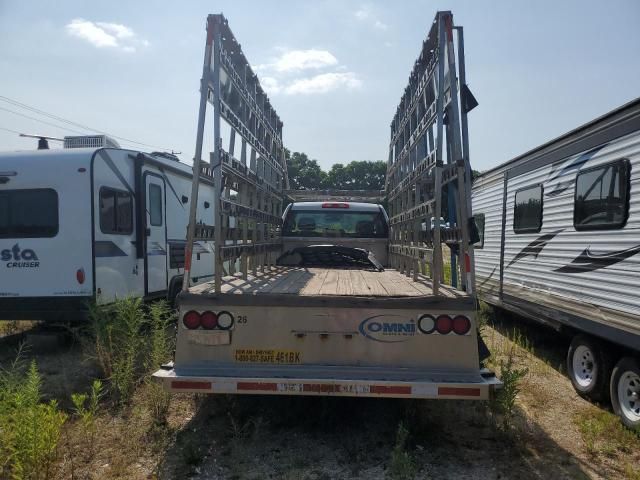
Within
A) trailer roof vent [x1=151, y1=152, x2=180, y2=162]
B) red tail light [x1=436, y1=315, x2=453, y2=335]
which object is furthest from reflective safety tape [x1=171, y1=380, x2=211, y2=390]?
trailer roof vent [x1=151, y1=152, x2=180, y2=162]

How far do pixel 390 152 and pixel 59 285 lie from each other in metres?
5.33

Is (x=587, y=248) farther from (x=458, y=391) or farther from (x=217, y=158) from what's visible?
(x=217, y=158)

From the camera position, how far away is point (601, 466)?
3.74 meters

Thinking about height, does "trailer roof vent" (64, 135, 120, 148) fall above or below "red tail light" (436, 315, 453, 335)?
above

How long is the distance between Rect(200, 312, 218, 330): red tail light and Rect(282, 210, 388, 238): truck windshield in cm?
Answer: 402

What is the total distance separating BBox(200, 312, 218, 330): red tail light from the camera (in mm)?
3830

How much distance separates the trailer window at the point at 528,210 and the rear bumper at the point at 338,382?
3.50 m

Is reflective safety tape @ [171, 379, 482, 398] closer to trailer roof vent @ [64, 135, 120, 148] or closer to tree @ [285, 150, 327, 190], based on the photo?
trailer roof vent @ [64, 135, 120, 148]

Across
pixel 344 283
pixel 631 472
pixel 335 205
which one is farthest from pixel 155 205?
pixel 631 472

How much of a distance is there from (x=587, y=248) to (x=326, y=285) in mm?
2829

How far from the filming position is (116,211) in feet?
23.0

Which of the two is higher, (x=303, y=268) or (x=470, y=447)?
(x=303, y=268)

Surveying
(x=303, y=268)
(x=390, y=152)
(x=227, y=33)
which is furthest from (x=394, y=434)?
(x=390, y=152)

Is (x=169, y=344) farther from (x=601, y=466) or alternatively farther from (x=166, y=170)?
(x=601, y=466)
